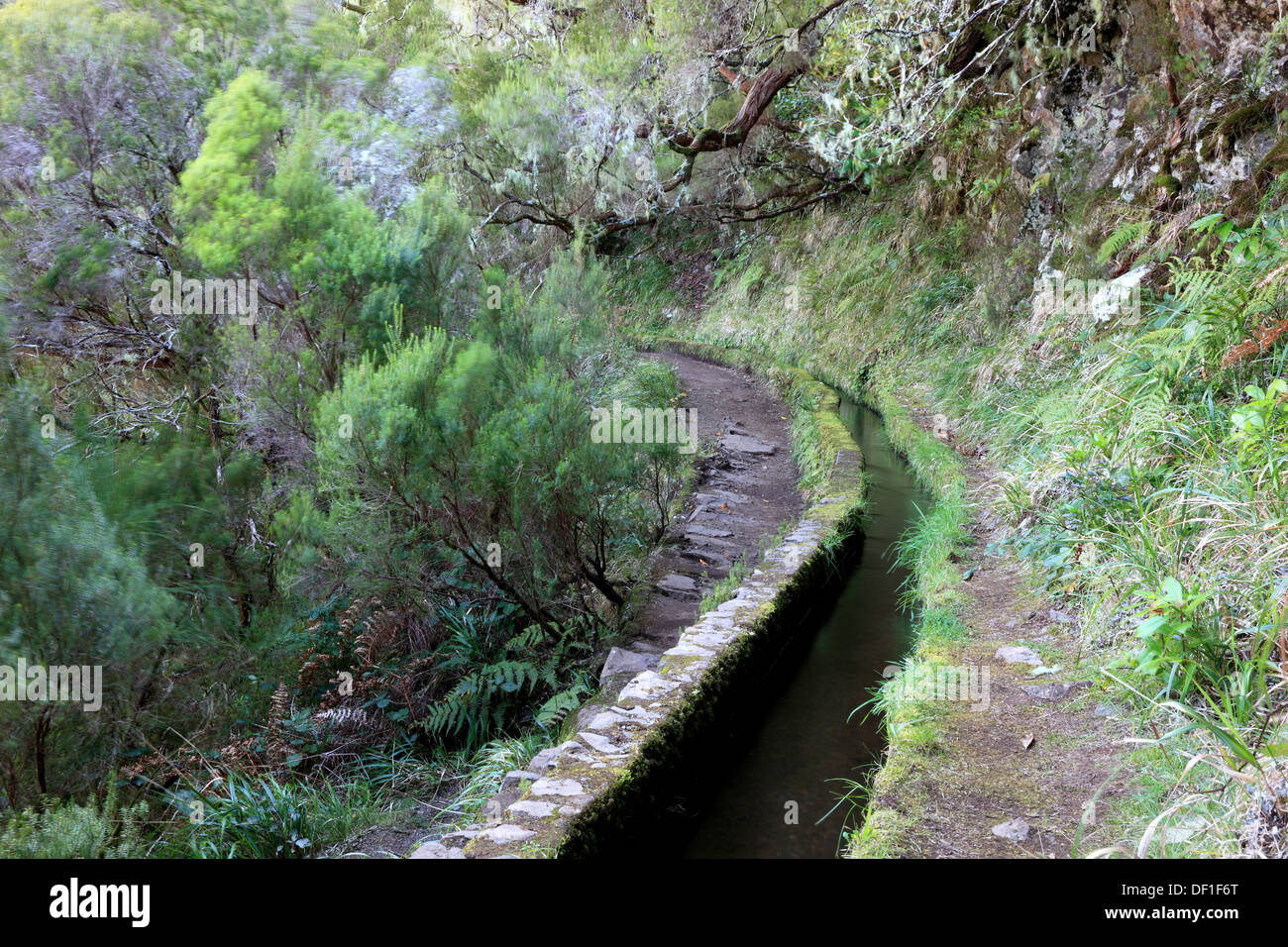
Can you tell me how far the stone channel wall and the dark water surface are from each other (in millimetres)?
249

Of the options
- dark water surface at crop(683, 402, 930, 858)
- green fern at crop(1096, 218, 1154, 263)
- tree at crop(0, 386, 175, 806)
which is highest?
green fern at crop(1096, 218, 1154, 263)

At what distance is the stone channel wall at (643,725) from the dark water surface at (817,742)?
249 millimetres

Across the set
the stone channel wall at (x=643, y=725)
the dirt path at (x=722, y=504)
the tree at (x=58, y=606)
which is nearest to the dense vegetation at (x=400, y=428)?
the tree at (x=58, y=606)

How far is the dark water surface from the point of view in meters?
3.88

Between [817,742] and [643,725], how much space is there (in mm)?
1211

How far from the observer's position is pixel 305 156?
228 inches

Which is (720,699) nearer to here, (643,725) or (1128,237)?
(643,725)

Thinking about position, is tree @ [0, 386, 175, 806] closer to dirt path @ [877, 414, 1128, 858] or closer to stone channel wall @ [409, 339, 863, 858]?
stone channel wall @ [409, 339, 863, 858]

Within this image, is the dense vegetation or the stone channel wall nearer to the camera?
the stone channel wall

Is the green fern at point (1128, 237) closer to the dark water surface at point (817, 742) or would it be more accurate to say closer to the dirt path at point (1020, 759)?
the dark water surface at point (817, 742)

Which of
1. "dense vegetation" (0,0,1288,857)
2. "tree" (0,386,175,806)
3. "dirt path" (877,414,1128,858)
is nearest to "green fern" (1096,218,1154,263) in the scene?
"dense vegetation" (0,0,1288,857)

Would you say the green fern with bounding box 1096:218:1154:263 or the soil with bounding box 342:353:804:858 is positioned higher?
the green fern with bounding box 1096:218:1154:263

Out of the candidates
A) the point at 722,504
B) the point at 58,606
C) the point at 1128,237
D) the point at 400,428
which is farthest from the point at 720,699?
the point at 1128,237
